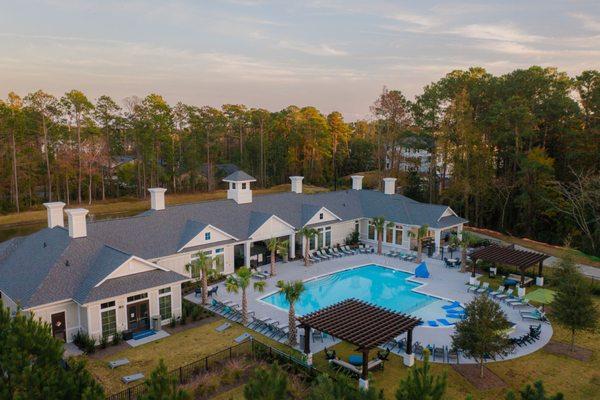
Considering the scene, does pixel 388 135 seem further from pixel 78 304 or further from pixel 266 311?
pixel 78 304

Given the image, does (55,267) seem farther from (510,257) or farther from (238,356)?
(510,257)

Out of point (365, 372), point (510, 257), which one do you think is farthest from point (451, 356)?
point (510, 257)

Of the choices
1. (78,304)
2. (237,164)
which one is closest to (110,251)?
(78,304)

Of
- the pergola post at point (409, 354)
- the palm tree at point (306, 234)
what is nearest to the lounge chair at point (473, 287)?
the pergola post at point (409, 354)

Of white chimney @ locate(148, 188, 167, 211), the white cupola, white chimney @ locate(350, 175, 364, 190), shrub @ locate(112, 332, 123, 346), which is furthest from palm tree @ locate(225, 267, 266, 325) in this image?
white chimney @ locate(350, 175, 364, 190)

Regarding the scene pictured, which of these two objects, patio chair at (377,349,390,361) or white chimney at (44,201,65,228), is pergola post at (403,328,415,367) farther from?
white chimney at (44,201,65,228)
